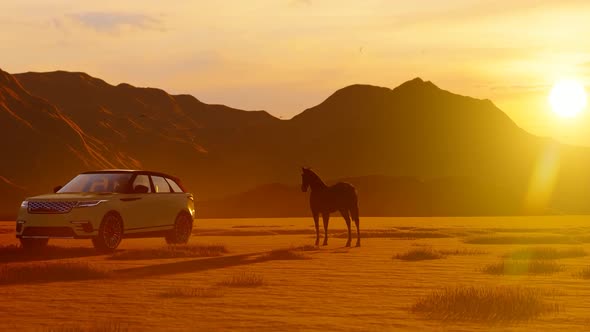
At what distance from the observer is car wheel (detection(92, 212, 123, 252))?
22.2m

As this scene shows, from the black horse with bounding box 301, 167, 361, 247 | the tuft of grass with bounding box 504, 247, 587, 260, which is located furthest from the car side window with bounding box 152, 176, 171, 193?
the tuft of grass with bounding box 504, 247, 587, 260

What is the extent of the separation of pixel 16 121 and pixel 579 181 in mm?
108745

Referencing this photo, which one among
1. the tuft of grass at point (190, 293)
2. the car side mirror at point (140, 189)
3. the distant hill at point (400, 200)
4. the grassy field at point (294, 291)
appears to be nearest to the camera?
the grassy field at point (294, 291)

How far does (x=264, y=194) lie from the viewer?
117 meters

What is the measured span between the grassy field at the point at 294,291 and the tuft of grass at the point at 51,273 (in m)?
0.02

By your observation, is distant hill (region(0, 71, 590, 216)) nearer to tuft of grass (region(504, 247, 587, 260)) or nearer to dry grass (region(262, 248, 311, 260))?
tuft of grass (region(504, 247, 587, 260))

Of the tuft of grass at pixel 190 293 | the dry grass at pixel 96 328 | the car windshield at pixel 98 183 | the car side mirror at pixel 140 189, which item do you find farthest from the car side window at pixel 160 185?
the dry grass at pixel 96 328

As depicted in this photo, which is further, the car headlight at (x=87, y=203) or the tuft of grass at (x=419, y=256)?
the car headlight at (x=87, y=203)

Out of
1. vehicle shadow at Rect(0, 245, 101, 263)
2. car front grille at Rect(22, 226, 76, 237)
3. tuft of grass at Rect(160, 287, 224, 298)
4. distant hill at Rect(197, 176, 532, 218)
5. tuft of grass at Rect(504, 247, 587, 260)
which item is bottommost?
tuft of grass at Rect(160, 287, 224, 298)

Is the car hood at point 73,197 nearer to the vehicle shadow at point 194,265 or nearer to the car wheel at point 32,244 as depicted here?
the car wheel at point 32,244

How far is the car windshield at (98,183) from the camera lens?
23.6 meters

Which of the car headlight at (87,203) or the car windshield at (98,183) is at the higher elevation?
the car windshield at (98,183)

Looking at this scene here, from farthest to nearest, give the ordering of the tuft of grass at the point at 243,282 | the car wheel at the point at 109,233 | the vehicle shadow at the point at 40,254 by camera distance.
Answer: the car wheel at the point at 109,233 → the vehicle shadow at the point at 40,254 → the tuft of grass at the point at 243,282

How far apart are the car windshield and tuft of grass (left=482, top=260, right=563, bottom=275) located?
1012cm
